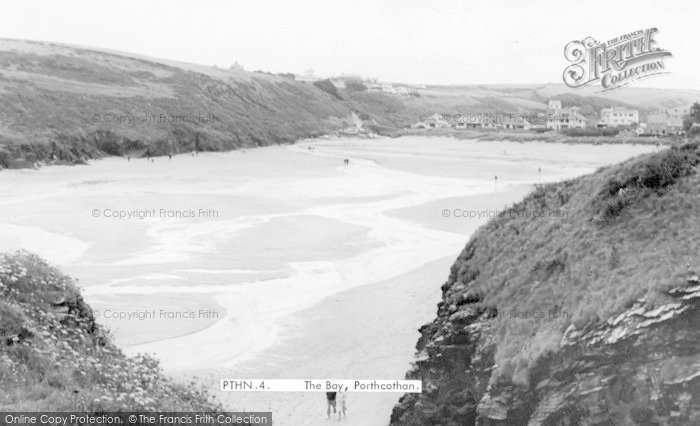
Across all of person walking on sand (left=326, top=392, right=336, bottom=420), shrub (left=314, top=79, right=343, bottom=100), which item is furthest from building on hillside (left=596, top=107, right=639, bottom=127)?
person walking on sand (left=326, top=392, right=336, bottom=420)

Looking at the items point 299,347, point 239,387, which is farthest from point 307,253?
point 239,387

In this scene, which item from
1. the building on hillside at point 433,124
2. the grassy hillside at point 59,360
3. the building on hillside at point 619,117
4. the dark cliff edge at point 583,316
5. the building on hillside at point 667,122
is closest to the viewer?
the grassy hillside at point 59,360

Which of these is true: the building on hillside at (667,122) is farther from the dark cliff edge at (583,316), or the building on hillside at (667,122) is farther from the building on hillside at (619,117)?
the dark cliff edge at (583,316)

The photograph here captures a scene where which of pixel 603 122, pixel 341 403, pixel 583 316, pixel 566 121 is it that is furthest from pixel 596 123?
pixel 583 316

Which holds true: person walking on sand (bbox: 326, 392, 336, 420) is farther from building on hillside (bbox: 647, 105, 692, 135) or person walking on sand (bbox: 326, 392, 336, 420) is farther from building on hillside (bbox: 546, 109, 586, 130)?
building on hillside (bbox: 546, 109, 586, 130)

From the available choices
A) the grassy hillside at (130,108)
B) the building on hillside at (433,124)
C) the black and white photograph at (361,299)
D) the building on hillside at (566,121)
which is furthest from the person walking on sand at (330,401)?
the building on hillside at (433,124)

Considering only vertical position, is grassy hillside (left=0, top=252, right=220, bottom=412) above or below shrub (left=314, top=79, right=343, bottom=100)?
below
